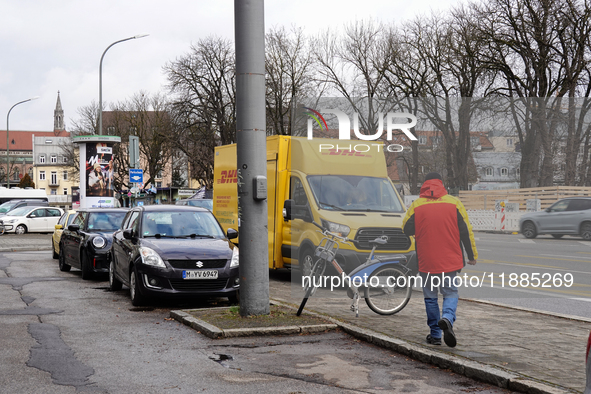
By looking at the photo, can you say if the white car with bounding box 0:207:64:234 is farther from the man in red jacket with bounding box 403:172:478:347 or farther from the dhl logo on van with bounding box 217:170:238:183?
the man in red jacket with bounding box 403:172:478:347

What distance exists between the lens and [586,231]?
898 cm

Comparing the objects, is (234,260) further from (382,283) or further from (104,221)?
(104,221)

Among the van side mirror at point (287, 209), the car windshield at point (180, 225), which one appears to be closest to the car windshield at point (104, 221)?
the car windshield at point (180, 225)

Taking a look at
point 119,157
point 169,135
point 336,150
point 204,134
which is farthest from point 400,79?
point 119,157

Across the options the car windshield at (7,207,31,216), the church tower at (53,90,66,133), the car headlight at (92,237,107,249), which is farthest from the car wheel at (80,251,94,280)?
the church tower at (53,90,66,133)

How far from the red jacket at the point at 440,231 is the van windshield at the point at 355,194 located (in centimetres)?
233

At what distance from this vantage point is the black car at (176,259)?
10367 millimetres

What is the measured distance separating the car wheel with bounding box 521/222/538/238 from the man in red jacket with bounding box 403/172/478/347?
5.88 ft

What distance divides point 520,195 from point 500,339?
2100mm

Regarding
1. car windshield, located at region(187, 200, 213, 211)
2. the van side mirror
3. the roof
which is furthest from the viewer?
the roof

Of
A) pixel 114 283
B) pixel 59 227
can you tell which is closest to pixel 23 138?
pixel 59 227

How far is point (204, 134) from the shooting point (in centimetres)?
4888

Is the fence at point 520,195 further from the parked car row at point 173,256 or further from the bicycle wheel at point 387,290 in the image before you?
the parked car row at point 173,256

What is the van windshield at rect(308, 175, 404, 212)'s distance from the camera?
33.4 feet
